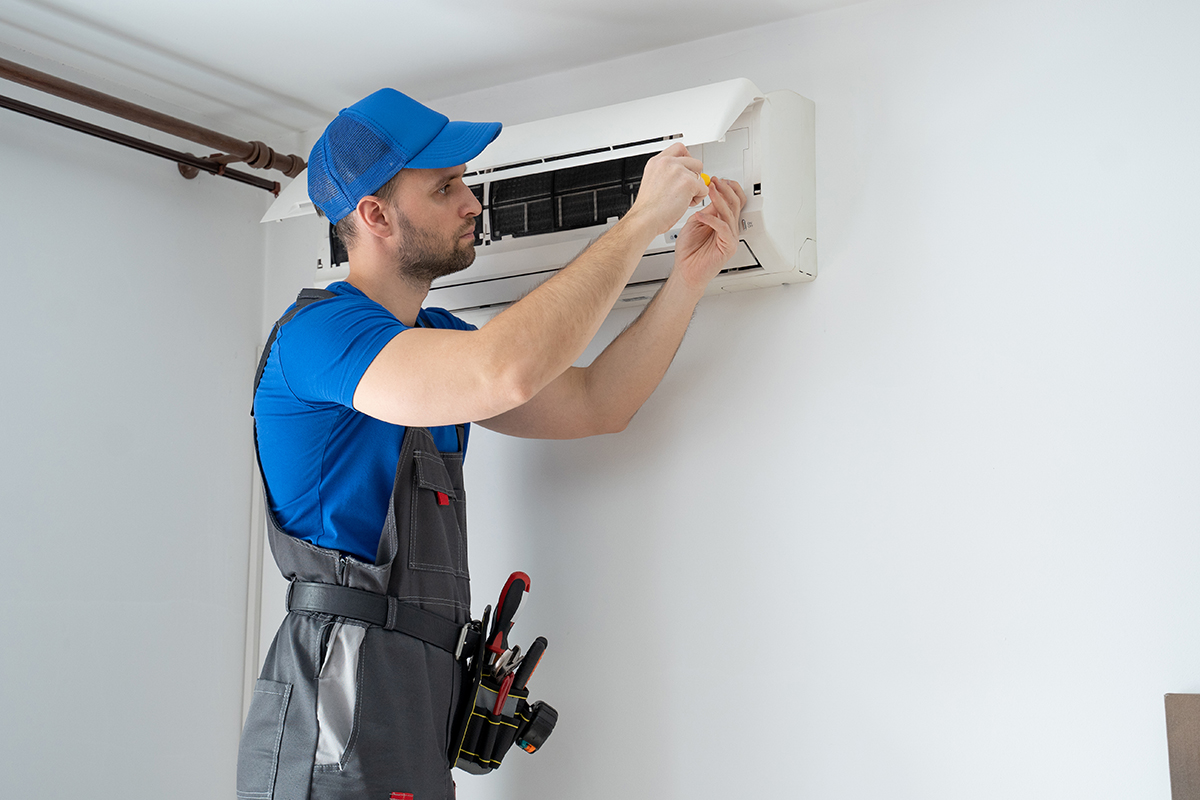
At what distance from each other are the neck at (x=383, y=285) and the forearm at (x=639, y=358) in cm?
37

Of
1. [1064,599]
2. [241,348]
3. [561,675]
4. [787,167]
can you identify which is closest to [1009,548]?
[1064,599]

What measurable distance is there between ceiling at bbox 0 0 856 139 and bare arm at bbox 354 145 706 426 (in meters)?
0.74

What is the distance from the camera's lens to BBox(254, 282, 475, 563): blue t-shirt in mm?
1341

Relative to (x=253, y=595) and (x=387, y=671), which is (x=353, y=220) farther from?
(x=253, y=595)

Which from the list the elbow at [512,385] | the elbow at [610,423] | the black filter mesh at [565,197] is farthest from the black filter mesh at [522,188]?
the elbow at [512,385]

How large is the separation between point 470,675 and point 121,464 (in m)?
0.98

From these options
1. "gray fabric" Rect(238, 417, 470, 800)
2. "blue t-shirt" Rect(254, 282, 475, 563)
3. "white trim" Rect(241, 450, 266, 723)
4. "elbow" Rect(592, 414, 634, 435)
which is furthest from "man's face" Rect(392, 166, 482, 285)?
"white trim" Rect(241, 450, 266, 723)

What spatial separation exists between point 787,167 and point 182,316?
1.38m

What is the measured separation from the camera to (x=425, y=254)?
151 cm

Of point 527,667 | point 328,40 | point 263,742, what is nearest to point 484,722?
point 527,667

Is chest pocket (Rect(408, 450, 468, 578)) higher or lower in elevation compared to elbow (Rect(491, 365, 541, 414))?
lower

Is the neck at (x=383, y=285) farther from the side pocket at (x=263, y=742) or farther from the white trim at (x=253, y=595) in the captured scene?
the white trim at (x=253, y=595)

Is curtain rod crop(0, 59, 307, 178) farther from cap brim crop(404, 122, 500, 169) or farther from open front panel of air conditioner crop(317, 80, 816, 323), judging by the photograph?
cap brim crop(404, 122, 500, 169)

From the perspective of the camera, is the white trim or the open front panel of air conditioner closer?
the open front panel of air conditioner
